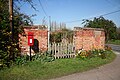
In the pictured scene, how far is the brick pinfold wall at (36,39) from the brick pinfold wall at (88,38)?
2975mm

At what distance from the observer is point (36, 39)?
509 inches

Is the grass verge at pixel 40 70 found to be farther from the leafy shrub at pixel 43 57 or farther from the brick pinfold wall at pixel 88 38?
the brick pinfold wall at pixel 88 38

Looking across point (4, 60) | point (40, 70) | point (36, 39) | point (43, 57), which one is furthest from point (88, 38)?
point (4, 60)

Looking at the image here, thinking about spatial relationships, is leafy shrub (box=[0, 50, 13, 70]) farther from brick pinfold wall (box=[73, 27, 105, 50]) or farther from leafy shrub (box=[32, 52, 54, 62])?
brick pinfold wall (box=[73, 27, 105, 50])

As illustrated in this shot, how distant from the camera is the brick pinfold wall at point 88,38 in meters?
15.4

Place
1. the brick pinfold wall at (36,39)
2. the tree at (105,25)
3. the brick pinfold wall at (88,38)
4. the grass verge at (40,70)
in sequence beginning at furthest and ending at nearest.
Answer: the tree at (105,25) → the brick pinfold wall at (88,38) → the brick pinfold wall at (36,39) → the grass verge at (40,70)

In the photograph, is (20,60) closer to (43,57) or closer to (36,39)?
(43,57)

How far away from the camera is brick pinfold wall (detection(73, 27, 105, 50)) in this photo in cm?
1545

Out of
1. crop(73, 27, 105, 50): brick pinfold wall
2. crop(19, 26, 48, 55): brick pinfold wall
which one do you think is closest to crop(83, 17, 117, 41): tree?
crop(73, 27, 105, 50): brick pinfold wall

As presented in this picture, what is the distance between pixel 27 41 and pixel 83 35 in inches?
210

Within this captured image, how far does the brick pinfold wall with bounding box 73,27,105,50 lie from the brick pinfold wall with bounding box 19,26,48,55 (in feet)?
9.76

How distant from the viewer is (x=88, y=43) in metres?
16.3

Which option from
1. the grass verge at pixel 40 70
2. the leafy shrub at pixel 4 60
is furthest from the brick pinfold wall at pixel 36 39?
the leafy shrub at pixel 4 60

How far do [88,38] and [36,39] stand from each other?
5.33 m
